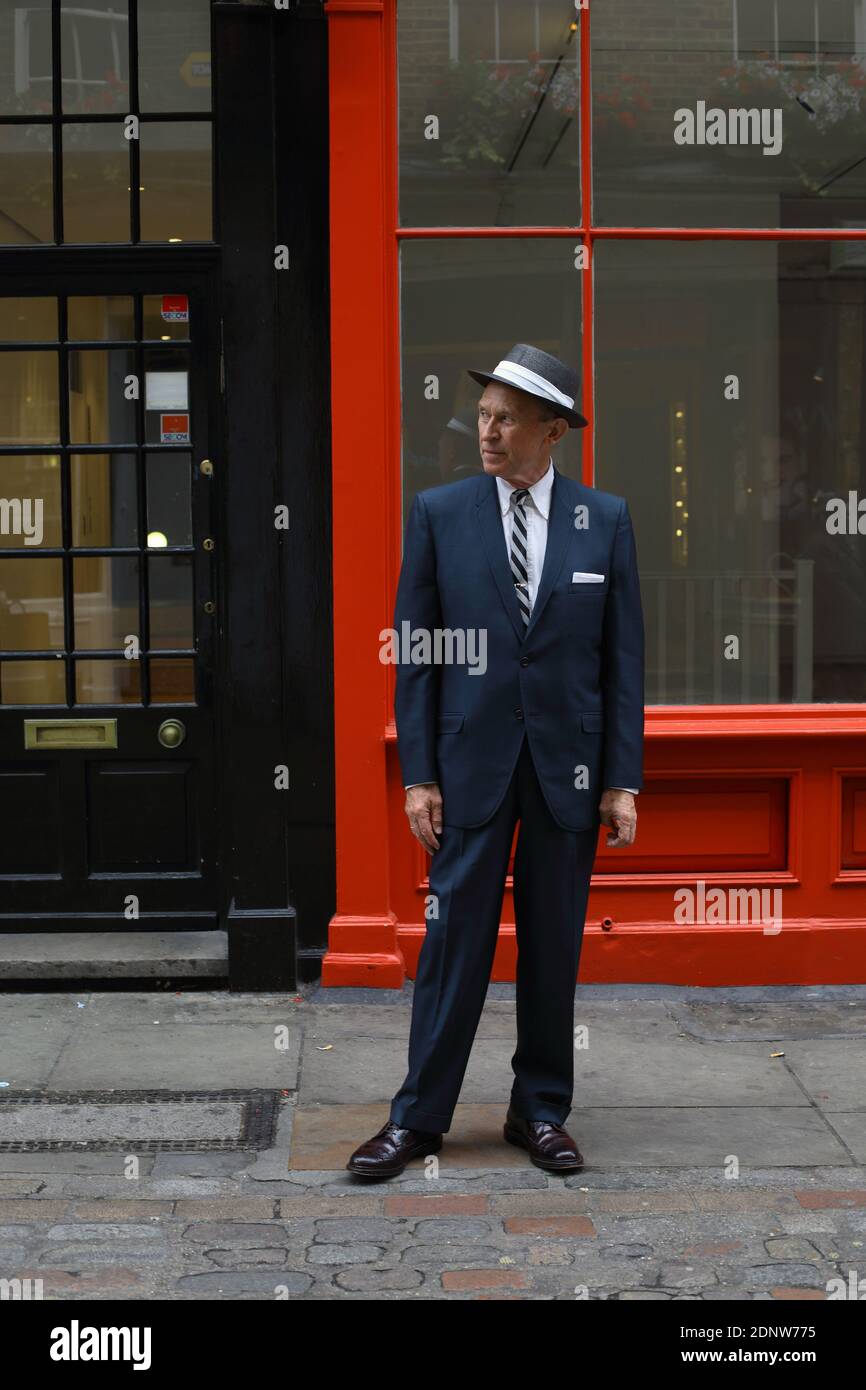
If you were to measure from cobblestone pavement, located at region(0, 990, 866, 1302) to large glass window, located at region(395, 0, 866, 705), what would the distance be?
1.60 m

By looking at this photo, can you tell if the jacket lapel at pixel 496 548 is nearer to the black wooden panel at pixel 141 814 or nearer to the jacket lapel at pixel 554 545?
the jacket lapel at pixel 554 545

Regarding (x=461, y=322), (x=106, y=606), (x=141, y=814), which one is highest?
(x=461, y=322)

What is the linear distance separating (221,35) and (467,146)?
1.03 meters

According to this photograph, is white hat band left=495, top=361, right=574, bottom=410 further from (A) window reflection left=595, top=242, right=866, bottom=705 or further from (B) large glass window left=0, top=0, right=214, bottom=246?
(B) large glass window left=0, top=0, right=214, bottom=246

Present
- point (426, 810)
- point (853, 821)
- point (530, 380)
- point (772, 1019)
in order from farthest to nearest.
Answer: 1. point (853, 821)
2. point (772, 1019)
3. point (426, 810)
4. point (530, 380)

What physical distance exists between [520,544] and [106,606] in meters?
2.55

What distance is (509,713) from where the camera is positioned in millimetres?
4809

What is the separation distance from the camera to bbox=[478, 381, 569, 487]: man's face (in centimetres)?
479

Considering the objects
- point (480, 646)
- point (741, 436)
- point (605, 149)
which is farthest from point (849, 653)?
point (480, 646)

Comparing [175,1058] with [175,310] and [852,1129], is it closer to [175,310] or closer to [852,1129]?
[852,1129]

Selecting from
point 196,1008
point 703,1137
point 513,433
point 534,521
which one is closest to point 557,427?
point 513,433

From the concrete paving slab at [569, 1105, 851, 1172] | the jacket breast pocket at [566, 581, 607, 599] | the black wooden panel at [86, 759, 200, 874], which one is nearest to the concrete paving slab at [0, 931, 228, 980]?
the black wooden panel at [86, 759, 200, 874]

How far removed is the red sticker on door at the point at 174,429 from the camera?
685 cm

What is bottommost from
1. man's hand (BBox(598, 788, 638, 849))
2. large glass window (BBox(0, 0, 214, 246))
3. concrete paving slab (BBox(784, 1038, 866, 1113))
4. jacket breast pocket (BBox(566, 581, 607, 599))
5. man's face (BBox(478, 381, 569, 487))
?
concrete paving slab (BBox(784, 1038, 866, 1113))
